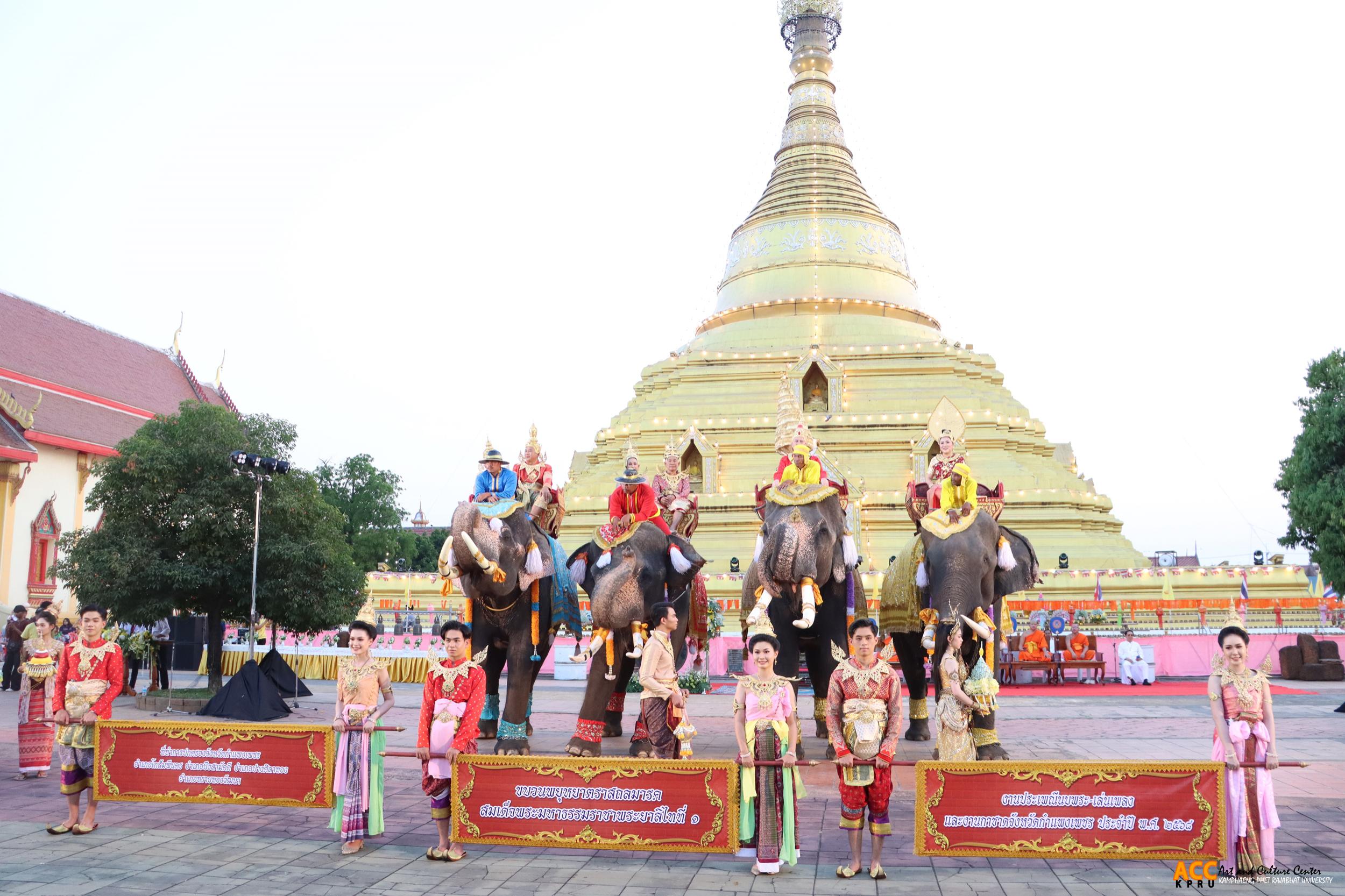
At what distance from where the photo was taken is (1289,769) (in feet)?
32.2

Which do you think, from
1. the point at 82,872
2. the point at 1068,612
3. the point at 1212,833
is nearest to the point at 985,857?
the point at 1212,833

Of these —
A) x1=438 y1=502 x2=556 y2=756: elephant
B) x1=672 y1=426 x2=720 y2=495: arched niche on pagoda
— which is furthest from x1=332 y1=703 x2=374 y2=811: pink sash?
x1=672 y1=426 x2=720 y2=495: arched niche on pagoda

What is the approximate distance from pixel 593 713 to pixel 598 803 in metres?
2.28

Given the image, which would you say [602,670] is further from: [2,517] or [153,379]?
[153,379]

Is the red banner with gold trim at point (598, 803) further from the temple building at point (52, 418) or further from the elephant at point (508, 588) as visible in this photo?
the temple building at point (52, 418)

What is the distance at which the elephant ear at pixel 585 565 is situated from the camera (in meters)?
9.86

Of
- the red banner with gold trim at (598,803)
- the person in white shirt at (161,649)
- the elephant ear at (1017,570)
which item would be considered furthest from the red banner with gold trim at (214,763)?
the person in white shirt at (161,649)

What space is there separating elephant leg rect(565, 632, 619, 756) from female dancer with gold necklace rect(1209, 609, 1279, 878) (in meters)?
4.69

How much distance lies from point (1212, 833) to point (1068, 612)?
1835 cm

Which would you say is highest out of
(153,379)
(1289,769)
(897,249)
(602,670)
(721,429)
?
(897,249)

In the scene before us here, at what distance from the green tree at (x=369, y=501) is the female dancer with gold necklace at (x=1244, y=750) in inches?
1299

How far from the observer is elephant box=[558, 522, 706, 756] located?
8.67 m

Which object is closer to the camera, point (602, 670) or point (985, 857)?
point (985, 857)

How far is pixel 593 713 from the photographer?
8648mm
